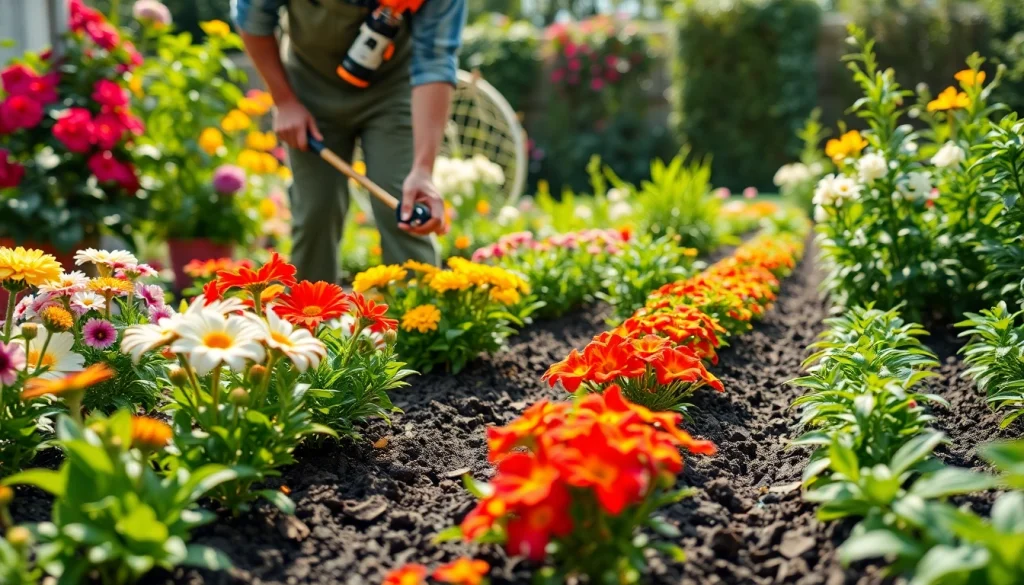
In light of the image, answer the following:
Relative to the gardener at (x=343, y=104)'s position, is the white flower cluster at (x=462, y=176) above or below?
below

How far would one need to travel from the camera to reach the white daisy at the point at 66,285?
1.79 meters

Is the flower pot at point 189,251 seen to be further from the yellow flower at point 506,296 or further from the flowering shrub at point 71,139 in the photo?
the yellow flower at point 506,296

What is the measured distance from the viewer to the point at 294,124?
301 centimetres

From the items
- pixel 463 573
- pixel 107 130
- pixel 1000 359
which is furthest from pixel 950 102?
pixel 107 130

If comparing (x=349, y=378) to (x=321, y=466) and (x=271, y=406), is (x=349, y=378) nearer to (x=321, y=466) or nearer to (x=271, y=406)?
(x=321, y=466)

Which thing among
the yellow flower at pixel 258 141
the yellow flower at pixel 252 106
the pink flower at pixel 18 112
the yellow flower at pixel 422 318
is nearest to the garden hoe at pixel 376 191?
the yellow flower at pixel 422 318

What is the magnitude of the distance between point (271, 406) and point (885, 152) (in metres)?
2.13

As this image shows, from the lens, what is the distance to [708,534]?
1557 mm


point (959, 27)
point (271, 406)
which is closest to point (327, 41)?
point (271, 406)

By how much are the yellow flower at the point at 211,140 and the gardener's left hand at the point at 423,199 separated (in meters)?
2.20

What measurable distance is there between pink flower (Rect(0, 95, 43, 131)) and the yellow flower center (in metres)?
2.93

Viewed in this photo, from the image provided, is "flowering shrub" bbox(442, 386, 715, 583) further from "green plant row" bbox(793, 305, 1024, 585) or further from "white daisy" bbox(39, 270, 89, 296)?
"white daisy" bbox(39, 270, 89, 296)

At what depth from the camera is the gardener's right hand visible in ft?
9.89

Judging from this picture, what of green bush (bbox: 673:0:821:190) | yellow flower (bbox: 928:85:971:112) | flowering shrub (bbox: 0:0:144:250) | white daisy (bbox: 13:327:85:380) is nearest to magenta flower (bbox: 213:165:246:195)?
flowering shrub (bbox: 0:0:144:250)
